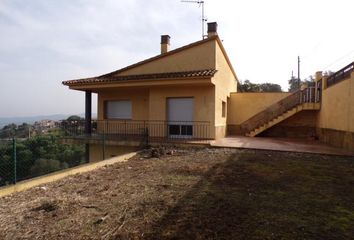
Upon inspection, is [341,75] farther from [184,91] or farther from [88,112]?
[88,112]

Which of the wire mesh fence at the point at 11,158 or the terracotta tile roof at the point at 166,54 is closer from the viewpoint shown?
the wire mesh fence at the point at 11,158

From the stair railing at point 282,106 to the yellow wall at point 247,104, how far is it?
1.08 metres

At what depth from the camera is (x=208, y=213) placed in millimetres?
4609

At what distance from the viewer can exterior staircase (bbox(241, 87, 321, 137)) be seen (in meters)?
17.2

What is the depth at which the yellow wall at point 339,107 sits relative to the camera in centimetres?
1135

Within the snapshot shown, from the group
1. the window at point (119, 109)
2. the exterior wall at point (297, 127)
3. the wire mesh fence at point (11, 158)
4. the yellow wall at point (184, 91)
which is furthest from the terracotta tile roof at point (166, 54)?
the wire mesh fence at point (11, 158)

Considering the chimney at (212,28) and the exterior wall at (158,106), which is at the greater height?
the chimney at (212,28)

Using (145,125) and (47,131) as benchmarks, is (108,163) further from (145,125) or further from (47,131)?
(47,131)

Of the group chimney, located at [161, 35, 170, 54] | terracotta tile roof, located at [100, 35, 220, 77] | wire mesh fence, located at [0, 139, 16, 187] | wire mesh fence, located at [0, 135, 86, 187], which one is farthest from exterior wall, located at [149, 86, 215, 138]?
wire mesh fence, located at [0, 139, 16, 187]

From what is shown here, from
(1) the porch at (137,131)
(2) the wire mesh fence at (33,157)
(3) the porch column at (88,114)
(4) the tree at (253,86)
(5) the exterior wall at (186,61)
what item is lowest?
(2) the wire mesh fence at (33,157)

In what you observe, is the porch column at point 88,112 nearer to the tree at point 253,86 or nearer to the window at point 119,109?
the window at point 119,109

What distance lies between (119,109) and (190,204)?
41.4 feet

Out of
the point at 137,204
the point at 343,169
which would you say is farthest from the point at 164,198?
the point at 343,169

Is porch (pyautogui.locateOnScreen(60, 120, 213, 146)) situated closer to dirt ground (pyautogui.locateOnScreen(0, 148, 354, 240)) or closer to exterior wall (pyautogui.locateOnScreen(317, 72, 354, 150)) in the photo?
dirt ground (pyautogui.locateOnScreen(0, 148, 354, 240))
